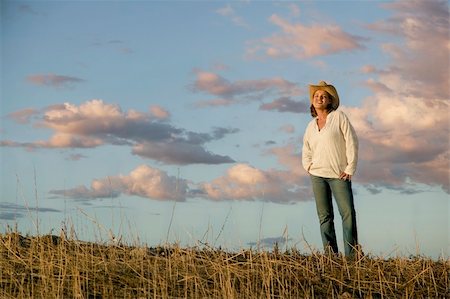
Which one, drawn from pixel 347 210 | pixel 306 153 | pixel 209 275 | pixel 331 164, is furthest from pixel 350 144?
pixel 209 275

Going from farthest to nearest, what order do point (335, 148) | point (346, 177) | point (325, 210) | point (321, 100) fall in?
point (321, 100)
point (325, 210)
point (335, 148)
point (346, 177)

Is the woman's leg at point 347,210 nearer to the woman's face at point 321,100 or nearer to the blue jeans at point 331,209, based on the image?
the blue jeans at point 331,209

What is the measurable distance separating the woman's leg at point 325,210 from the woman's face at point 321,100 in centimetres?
95

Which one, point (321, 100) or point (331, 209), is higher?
point (321, 100)

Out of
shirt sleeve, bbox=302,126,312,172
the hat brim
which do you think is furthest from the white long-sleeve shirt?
the hat brim

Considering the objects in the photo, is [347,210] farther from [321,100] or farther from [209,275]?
[209,275]

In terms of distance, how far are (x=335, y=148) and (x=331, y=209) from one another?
0.82m

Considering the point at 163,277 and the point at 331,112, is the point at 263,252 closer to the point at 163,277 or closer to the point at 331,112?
the point at 163,277

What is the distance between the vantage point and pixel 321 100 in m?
9.29

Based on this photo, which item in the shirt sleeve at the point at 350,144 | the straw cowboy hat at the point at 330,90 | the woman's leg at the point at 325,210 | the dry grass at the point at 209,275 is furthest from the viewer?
the straw cowboy hat at the point at 330,90

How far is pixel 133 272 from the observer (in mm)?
7504

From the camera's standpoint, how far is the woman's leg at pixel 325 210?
915cm

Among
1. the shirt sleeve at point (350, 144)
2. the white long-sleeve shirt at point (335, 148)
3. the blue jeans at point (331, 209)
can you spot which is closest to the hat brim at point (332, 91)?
the white long-sleeve shirt at point (335, 148)

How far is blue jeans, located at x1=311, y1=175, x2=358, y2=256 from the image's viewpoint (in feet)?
29.2
